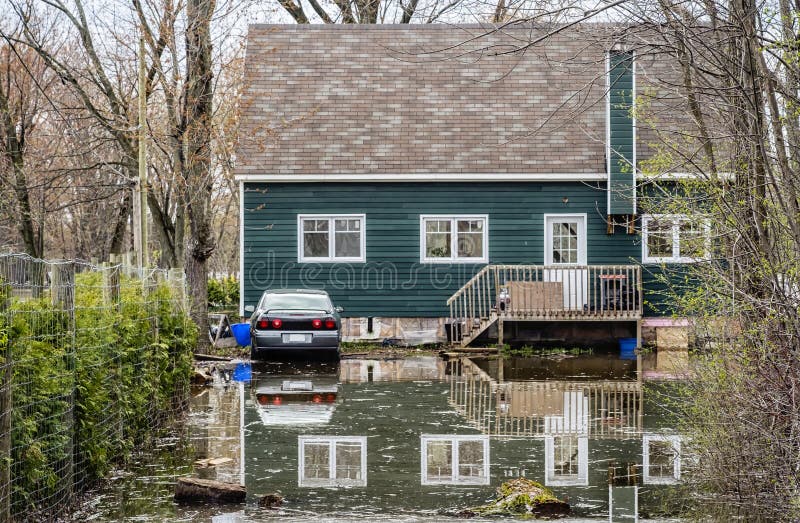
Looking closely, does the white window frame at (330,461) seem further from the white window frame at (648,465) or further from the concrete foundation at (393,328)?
the concrete foundation at (393,328)

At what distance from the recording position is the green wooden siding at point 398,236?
25.5 meters

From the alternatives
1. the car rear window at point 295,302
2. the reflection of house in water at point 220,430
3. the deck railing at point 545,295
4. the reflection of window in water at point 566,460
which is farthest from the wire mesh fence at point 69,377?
the deck railing at point 545,295

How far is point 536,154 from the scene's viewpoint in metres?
25.6

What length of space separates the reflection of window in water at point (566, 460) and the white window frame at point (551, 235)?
541 inches

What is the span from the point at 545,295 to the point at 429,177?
413 centimetres

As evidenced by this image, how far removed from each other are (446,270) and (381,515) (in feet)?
57.1

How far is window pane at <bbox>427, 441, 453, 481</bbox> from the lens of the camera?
32.5 feet

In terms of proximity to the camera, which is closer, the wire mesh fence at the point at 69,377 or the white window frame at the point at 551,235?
the wire mesh fence at the point at 69,377

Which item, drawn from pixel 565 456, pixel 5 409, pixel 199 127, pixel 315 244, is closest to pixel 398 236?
pixel 315 244

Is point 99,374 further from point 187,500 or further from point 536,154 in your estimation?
point 536,154

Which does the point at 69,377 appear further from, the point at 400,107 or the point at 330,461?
the point at 400,107

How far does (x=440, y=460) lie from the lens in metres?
10.7

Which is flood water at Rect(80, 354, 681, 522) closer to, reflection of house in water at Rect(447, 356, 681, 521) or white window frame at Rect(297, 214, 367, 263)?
reflection of house in water at Rect(447, 356, 681, 521)

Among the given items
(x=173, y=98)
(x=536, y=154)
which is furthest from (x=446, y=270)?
(x=173, y=98)
